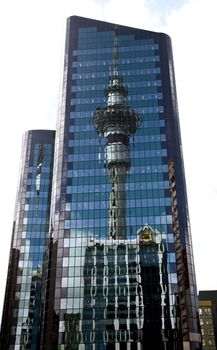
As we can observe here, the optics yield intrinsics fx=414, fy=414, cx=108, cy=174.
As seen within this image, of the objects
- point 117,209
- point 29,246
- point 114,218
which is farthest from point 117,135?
point 29,246

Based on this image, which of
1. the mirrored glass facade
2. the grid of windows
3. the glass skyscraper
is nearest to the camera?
the grid of windows

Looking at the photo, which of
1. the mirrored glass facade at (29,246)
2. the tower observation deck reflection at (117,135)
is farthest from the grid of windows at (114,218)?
the mirrored glass facade at (29,246)

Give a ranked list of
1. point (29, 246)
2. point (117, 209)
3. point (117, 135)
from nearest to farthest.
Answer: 1. point (117, 209)
2. point (117, 135)
3. point (29, 246)

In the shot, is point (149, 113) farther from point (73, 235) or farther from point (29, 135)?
point (29, 135)

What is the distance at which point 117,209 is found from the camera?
8869 centimetres

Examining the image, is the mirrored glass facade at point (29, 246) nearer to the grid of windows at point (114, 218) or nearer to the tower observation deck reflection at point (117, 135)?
the grid of windows at point (114, 218)

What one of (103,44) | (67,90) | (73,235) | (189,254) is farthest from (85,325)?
(103,44)

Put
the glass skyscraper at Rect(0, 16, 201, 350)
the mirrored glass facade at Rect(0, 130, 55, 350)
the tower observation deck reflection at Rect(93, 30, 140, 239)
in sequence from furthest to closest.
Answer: the mirrored glass facade at Rect(0, 130, 55, 350) → the tower observation deck reflection at Rect(93, 30, 140, 239) → the glass skyscraper at Rect(0, 16, 201, 350)

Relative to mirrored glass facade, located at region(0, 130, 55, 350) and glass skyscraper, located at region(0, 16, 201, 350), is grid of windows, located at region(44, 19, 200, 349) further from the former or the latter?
mirrored glass facade, located at region(0, 130, 55, 350)

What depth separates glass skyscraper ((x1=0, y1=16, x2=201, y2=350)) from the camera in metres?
76.9

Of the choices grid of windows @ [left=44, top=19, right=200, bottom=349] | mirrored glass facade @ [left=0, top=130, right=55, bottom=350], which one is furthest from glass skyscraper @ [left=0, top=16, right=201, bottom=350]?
mirrored glass facade @ [left=0, top=130, right=55, bottom=350]

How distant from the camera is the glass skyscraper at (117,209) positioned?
76875 millimetres

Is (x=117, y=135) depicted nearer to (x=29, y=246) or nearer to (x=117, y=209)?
(x=117, y=209)

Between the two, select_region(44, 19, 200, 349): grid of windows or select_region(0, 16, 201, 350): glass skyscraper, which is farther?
select_region(0, 16, 201, 350): glass skyscraper
